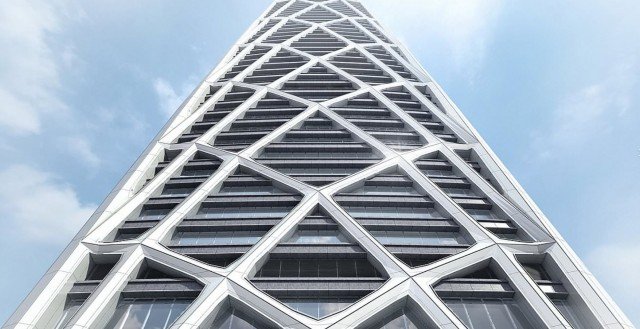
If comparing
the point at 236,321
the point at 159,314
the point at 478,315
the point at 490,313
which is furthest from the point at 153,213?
the point at 490,313

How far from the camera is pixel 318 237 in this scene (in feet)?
65.7

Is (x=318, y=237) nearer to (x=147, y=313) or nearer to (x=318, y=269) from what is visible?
(x=318, y=269)

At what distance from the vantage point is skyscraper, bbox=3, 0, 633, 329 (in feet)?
52.6

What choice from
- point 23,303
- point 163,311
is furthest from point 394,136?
point 23,303

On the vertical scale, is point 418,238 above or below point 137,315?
above

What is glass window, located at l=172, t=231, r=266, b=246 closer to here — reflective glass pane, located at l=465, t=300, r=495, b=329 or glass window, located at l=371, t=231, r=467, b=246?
glass window, located at l=371, t=231, r=467, b=246

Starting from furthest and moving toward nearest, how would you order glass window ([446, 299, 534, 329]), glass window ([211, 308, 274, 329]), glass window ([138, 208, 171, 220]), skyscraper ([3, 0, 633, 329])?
glass window ([138, 208, 171, 220]) → skyscraper ([3, 0, 633, 329]) → glass window ([446, 299, 534, 329]) → glass window ([211, 308, 274, 329])

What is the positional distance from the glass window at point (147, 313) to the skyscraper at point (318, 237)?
6cm

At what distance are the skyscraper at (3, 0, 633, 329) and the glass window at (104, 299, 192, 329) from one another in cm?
6

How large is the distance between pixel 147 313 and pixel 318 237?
28.3 feet

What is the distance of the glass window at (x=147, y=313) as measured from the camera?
1571 centimetres

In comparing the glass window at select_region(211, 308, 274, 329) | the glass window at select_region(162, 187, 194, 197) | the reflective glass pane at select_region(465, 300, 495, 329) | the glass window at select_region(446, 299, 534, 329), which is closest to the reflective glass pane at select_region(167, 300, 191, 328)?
the glass window at select_region(211, 308, 274, 329)

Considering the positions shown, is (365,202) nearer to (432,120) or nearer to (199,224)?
(199,224)

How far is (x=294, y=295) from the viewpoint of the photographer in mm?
16547
